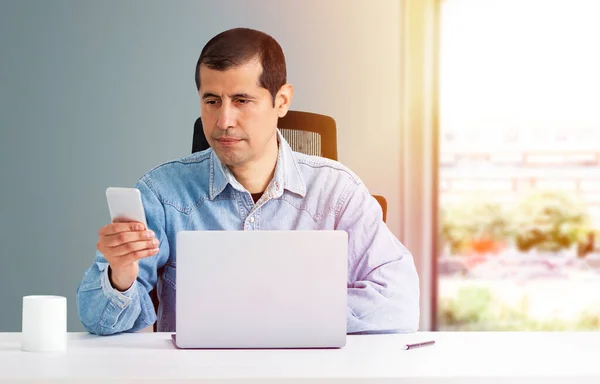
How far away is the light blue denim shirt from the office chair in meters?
0.15

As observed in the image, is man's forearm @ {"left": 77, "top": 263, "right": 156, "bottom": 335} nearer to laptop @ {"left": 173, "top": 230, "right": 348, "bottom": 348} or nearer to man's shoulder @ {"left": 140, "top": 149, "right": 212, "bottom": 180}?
laptop @ {"left": 173, "top": 230, "right": 348, "bottom": 348}

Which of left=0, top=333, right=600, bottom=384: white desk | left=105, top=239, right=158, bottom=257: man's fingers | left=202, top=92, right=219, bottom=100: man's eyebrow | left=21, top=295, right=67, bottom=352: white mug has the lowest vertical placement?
left=0, top=333, right=600, bottom=384: white desk

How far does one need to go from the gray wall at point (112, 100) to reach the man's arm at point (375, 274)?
5.36 ft

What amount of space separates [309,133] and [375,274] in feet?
1.98

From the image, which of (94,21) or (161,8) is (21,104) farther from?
(161,8)

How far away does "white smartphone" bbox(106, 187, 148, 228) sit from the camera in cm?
121

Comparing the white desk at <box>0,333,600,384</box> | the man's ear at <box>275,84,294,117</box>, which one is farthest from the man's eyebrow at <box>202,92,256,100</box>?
the white desk at <box>0,333,600,384</box>

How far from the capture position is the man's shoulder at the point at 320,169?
1.93 metres

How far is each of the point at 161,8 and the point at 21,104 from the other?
31.4 inches

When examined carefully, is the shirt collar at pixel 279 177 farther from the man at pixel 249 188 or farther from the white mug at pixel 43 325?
the white mug at pixel 43 325

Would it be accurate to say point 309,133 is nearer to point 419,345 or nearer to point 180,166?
point 180,166

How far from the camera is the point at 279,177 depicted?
1.84 m

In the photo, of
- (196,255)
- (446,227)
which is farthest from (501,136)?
(196,255)

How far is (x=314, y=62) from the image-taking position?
3486 millimetres
